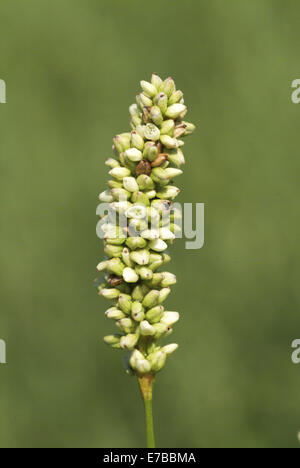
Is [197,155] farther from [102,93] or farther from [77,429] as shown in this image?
[77,429]

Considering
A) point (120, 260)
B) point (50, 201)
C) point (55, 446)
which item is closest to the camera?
point (120, 260)

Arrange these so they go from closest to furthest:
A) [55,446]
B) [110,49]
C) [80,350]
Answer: [55,446] < [80,350] < [110,49]

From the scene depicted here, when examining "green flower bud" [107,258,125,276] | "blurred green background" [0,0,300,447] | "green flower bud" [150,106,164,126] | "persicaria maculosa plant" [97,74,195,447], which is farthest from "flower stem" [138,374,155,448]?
"blurred green background" [0,0,300,447]

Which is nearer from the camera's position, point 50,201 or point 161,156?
point 161,156

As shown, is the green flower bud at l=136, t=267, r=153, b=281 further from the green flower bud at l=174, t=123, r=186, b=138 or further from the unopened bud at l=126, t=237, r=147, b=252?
the green flower bud at l=174, t=123, r=186, b=138

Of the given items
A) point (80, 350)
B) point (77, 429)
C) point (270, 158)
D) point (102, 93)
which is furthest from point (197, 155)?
point (77, 429)

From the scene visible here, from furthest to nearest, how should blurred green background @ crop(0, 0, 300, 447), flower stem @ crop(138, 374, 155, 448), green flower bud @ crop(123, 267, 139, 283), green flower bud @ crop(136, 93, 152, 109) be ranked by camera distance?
blurred green background @ crop(0, 0, 300, 447) → green flower bud @ crop(136, 93, 152, 109) → green flower bud @ crop(123, 267, 139, 283) → flower stem @ crop(138, 374, 155, 448)

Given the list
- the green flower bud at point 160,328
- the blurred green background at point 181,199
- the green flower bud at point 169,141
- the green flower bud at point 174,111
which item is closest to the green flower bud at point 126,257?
the green flower bud at point 160,328
